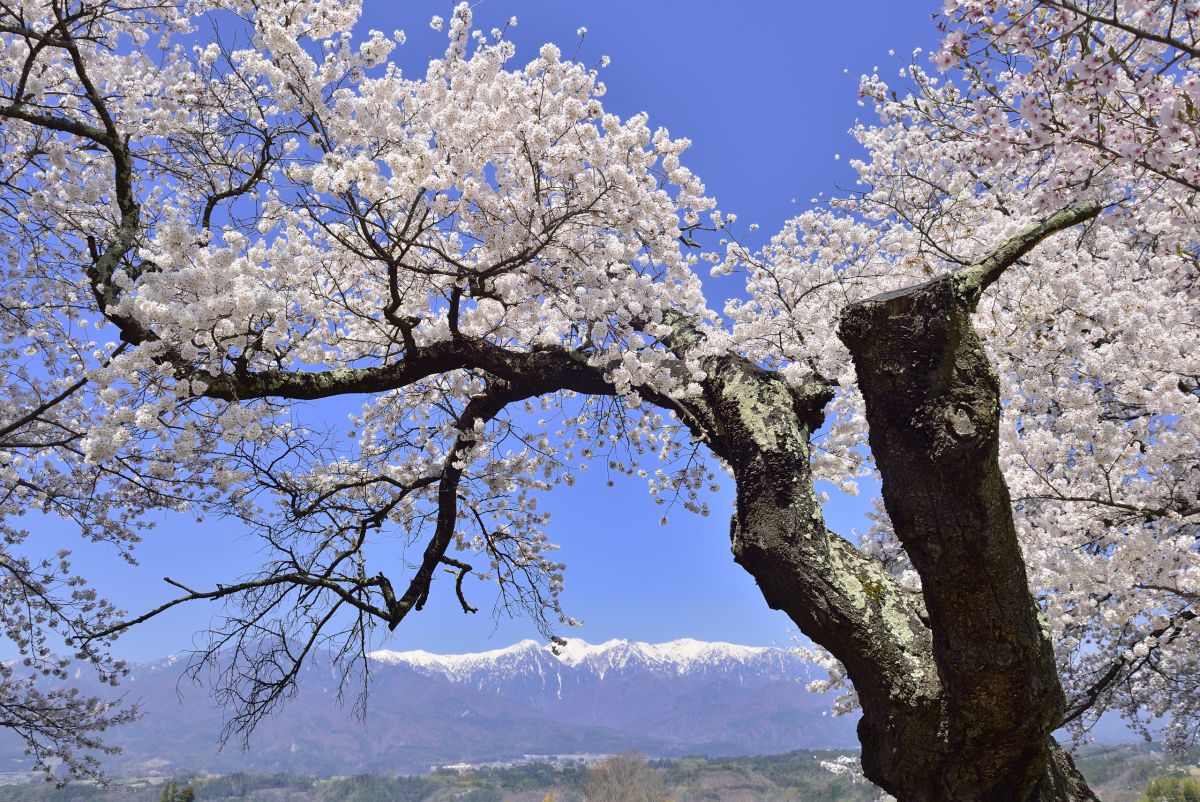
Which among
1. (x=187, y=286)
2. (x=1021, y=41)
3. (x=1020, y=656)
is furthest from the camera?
(x=187, y=286)

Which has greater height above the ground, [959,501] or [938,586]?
[959,501]

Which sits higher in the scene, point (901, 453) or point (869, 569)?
point (901, 453)

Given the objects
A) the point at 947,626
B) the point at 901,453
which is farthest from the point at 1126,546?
the point at 901,453

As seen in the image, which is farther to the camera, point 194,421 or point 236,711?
point 236,711

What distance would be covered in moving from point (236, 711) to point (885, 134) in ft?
37.4

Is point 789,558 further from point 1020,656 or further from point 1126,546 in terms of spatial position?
point 1126,546

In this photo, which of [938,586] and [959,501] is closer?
[959,501]

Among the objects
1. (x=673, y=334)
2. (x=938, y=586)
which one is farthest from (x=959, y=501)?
(x=673, y=334)

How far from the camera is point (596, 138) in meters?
4.63

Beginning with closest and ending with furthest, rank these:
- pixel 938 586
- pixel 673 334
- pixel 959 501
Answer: pixel 959 501 → pixel 938 586 → pixel 673 334

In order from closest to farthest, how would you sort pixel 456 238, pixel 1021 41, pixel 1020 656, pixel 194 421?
pixel 1020 656 < pixel 1021 41 < pixel 194 421 < pixel 456 238

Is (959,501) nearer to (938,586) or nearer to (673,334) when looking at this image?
(938,586)

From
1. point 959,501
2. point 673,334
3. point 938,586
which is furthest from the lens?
point 673,334

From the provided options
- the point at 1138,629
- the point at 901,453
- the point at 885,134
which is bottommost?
the point at 1138,629
